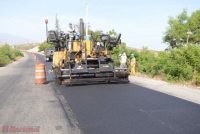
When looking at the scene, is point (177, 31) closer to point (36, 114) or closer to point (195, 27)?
point (195, 27)

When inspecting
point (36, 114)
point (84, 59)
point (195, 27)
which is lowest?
point (36, 114)

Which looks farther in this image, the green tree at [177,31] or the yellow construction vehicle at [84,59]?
the green tree at [177,31]

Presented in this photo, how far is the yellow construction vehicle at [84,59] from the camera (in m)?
11.8

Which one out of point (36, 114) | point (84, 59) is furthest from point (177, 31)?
point (36, 114)

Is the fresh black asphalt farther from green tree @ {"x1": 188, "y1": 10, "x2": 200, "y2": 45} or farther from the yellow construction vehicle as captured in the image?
green tree @ {"x1": 188, "y1": 10, "x2": 200, "y2": 45}

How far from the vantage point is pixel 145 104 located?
7508 millimetres

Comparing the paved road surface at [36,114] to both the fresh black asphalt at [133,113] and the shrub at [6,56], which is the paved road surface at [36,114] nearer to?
the fresh black asphalt at [133,113]

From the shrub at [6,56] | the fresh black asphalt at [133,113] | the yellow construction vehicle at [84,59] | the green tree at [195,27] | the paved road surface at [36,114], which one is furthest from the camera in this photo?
the green tree at [195,27]

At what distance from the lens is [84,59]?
12.2 metres

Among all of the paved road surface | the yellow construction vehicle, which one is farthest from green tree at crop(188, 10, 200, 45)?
the paved road surface

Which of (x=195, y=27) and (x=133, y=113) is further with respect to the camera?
(x=195, y=27)

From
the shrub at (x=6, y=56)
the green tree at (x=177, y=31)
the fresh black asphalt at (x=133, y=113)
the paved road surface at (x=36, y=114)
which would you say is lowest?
the paved road surface at (x=36, y=114)

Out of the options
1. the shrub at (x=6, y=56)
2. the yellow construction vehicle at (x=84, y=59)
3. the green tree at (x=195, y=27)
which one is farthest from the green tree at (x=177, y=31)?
the yellow construction vehicle at (x=84, y=59)

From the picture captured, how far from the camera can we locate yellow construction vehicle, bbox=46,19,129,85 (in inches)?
463
